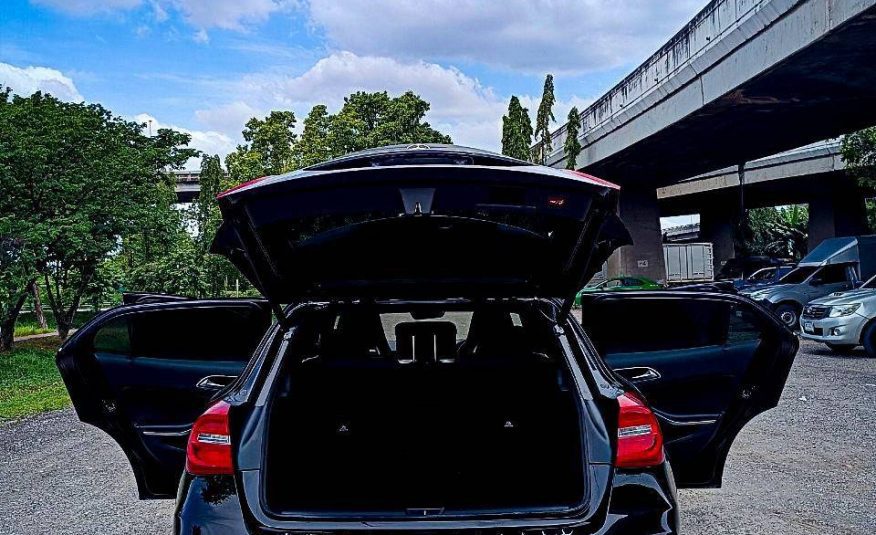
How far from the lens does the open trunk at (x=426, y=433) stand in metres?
3.11

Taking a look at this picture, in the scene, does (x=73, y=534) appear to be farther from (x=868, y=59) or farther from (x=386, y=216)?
(x=868, y=59)

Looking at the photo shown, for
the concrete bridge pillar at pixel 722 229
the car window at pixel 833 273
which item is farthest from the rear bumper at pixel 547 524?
the concrete bridge pillar at pixel 722 229

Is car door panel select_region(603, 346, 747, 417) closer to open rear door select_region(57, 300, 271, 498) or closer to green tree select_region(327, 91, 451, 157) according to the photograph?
open rear door select_region(57, 300, 271, 498)

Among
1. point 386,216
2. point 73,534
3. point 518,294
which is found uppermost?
point 386,216

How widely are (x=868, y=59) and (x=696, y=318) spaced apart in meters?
14.9

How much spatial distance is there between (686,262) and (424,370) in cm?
4568

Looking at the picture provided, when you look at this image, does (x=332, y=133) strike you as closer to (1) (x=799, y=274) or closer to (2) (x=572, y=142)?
(2) (x=572, y=142)

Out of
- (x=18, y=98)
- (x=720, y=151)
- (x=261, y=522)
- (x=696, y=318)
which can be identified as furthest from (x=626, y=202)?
(x=261, y=522)

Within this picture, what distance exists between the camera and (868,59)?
1703 cm

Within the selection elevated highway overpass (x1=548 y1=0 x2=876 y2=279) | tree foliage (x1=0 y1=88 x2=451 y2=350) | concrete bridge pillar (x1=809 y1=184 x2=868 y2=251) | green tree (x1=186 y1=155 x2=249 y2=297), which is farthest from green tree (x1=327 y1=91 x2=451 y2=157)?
concrete bridge pillar (x1=809 y1=184 x2=868 y2=251)

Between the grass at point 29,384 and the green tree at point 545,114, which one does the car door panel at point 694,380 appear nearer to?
the grass at point 29,384

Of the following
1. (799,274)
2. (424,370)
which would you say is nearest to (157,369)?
(424,370)

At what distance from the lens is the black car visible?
275 cm

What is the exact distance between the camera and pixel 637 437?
2.84m
